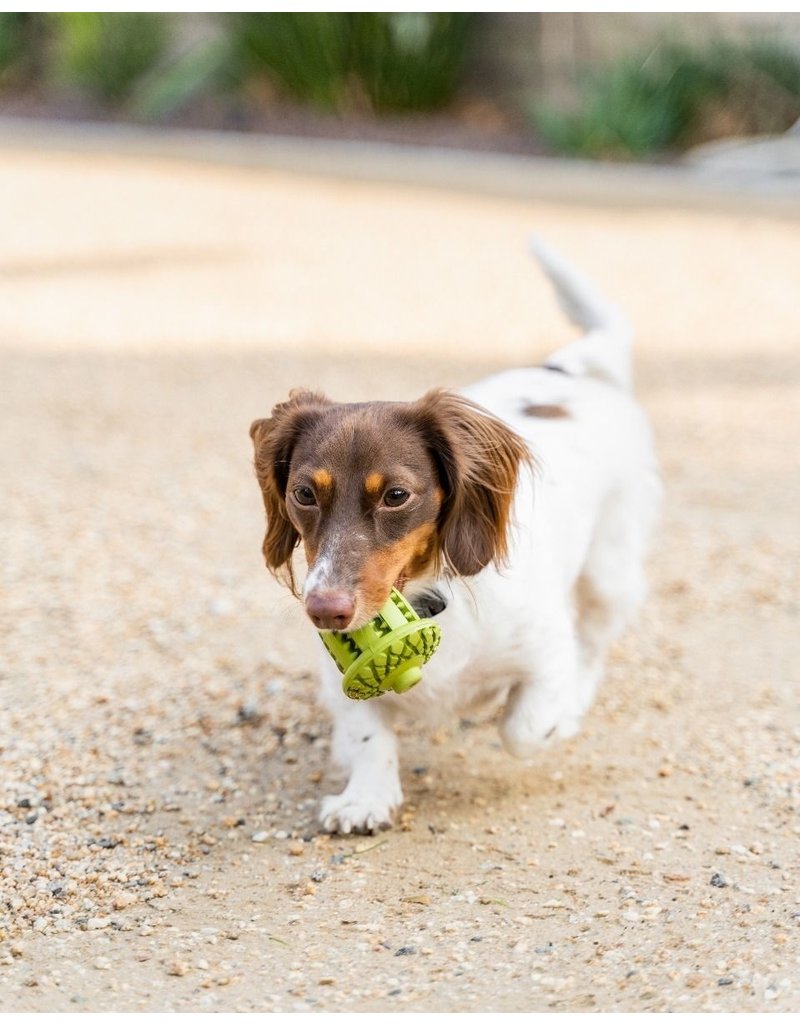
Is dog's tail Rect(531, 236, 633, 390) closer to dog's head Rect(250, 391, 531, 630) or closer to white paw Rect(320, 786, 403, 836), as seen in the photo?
dog's head Rect(250, 391, 531, 630)

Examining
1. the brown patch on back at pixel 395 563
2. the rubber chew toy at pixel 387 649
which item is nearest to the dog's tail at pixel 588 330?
the brown patch on back at pixel 395 563

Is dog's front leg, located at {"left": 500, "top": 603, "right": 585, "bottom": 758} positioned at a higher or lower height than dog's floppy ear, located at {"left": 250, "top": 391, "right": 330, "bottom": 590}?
lower

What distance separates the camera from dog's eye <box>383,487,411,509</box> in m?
3.36

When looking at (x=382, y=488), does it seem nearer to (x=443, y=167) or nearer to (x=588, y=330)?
(x=588, y=330)

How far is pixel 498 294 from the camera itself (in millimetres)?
10461

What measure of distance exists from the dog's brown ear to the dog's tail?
1222mm

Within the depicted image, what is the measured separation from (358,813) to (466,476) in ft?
Answer: 3.05

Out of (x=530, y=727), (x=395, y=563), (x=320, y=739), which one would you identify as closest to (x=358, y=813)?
(x=530, y=727)

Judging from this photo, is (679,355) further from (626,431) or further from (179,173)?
(179,173)

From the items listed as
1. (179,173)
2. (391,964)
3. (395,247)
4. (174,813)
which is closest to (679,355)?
(395,247)

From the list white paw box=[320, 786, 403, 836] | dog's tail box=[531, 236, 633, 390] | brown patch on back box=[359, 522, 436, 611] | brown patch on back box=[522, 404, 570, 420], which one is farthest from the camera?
dog's tail box=[531, 236, 633, 390]

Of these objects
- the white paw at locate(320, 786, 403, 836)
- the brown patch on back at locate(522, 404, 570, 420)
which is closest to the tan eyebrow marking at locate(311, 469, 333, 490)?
the white paw at locate(320, 786, 403, 836)

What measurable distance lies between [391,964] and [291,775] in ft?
3.62

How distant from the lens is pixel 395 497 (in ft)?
11.1
